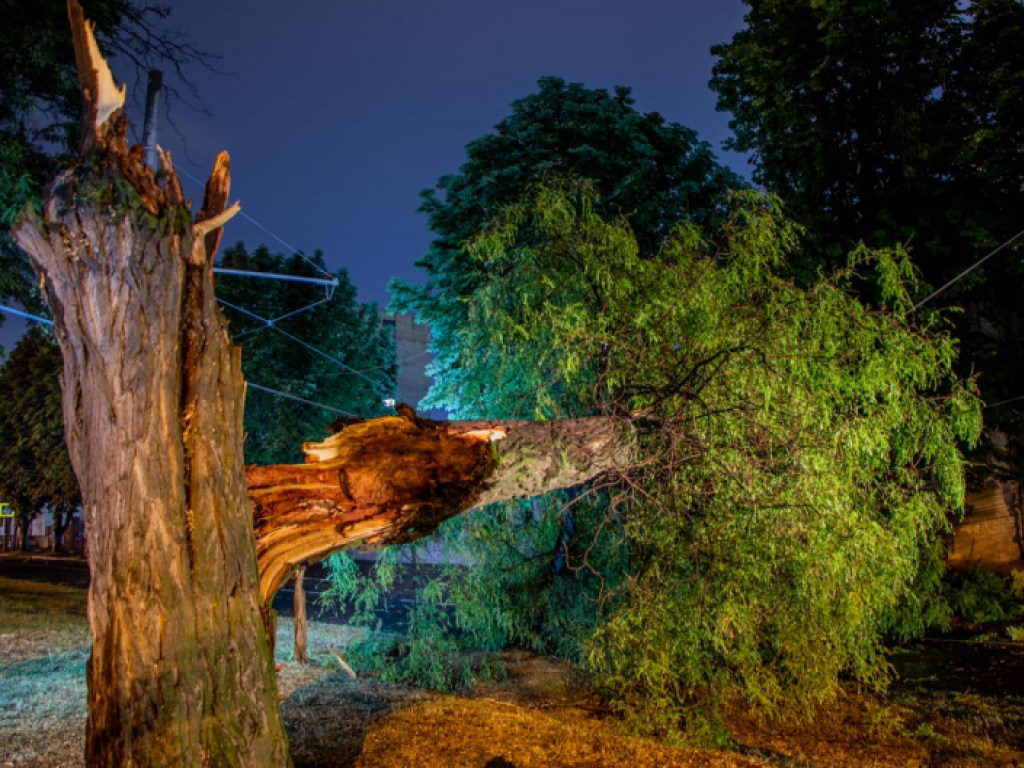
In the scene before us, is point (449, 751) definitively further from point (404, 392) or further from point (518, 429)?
point (404, 392)

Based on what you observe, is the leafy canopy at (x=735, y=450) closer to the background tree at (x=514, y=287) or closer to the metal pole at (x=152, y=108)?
the background tree at (x=514, y=287)

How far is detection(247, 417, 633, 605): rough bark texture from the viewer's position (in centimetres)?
414

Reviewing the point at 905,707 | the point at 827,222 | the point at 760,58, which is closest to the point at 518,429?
the point at 905,707

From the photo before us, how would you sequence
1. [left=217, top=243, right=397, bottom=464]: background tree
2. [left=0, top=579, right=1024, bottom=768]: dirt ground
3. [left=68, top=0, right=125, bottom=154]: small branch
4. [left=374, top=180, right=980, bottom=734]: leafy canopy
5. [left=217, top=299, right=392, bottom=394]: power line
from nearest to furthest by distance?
[left=68, top=0, right=125, bottom=154]: small branch → [left=0, top=579, right=1024, bottom=768]: dirt ground → [left=374, top=180, right=980, bottom=734]: leafy canopy → [left=217, top=299, right=392, bottom=394]: power line → [left=217, top=243, right=397, bottom=464]: background tree

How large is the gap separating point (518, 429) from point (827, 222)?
9837mm

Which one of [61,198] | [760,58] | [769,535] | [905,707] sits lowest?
[905,707]

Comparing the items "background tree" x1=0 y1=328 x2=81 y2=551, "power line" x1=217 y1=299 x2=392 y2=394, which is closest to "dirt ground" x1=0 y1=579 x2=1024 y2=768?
"power line" x1=217 y1=299 x2=392 y2=394

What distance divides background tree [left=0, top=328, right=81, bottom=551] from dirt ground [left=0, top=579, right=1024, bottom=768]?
19.3m

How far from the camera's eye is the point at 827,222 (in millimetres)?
12797

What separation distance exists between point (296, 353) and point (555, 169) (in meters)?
11.9

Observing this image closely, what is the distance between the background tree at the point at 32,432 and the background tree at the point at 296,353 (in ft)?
26.7

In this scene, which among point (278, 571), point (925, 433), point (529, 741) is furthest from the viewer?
point (925, 433)

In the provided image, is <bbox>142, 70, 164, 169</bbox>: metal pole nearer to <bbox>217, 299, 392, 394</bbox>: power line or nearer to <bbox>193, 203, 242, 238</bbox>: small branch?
<bbox>193, 203, 242, 238</bbox>: small branch

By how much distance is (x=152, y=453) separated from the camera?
9.85 feet
